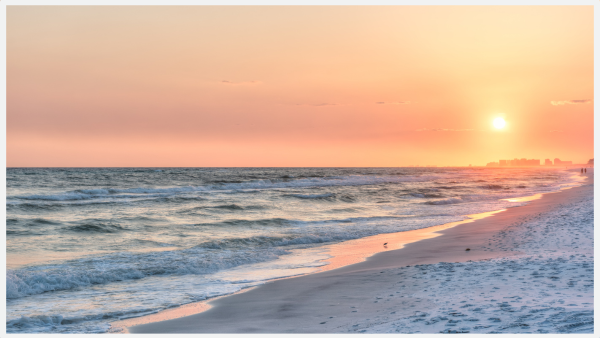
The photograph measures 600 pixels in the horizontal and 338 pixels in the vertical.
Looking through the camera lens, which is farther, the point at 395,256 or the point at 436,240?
the point at 436,240

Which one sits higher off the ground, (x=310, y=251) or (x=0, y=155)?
(x=0, y=155)

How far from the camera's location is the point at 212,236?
15.6m

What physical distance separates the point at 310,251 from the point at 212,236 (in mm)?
4225

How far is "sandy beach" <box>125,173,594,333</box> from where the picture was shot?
18.3 ft

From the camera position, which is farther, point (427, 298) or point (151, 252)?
point (151, 252)

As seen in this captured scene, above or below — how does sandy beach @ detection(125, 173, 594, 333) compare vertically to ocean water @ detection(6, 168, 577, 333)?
above

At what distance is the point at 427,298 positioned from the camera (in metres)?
6.87

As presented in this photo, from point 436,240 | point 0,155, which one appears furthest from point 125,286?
point 436,240

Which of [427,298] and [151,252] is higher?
[427,298]

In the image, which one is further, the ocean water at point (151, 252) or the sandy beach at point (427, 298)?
the ocean water at point (151, 252)

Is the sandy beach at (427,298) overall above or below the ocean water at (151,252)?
above

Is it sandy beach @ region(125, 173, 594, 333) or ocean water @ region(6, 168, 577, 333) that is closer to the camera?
sandy beach @ region(125, 173, 594, 333)

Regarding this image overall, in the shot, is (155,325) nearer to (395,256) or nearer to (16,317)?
(16,317)

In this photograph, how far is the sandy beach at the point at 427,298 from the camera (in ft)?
18.3
